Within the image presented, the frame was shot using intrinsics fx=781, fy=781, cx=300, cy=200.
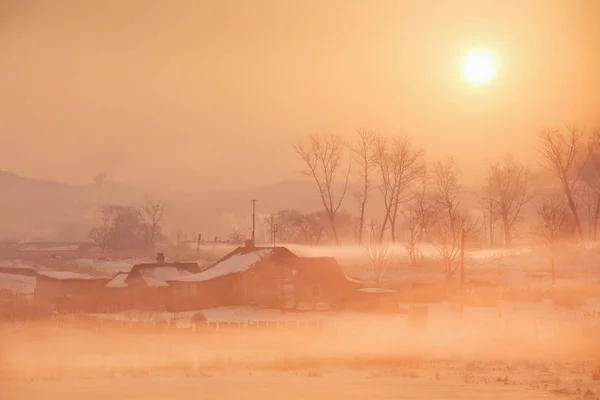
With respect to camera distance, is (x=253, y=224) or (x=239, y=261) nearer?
(x=253, y=224)

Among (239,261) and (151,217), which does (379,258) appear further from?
(151,217)

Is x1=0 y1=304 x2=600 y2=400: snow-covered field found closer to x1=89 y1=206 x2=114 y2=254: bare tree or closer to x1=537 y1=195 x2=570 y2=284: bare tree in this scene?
x1=537 y1=195 x2=570 y2=284: bare tree

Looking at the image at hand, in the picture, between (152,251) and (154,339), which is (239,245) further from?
(154,339)

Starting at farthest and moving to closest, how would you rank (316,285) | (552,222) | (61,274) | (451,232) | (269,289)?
(269,289) → (316,285) → (552,222) → (451,232) → (61,274)

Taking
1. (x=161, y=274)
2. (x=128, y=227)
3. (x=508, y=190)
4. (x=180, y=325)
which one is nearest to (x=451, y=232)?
(x=508, y=190)

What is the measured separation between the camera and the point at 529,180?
69.9 ft

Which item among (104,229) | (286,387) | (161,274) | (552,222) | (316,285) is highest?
(552,222)

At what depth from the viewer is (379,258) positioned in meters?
20.7

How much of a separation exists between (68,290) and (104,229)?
2536 millimetres

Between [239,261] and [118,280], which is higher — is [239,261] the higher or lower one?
the higher one

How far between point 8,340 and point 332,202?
8.42 m

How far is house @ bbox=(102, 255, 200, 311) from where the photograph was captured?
21.9m

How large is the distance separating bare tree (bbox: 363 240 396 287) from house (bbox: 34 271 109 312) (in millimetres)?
7223

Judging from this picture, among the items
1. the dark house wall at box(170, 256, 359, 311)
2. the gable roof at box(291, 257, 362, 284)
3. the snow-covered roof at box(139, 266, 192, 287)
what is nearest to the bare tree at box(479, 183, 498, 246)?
the gable roof at box(291, 257, 362, 284)
